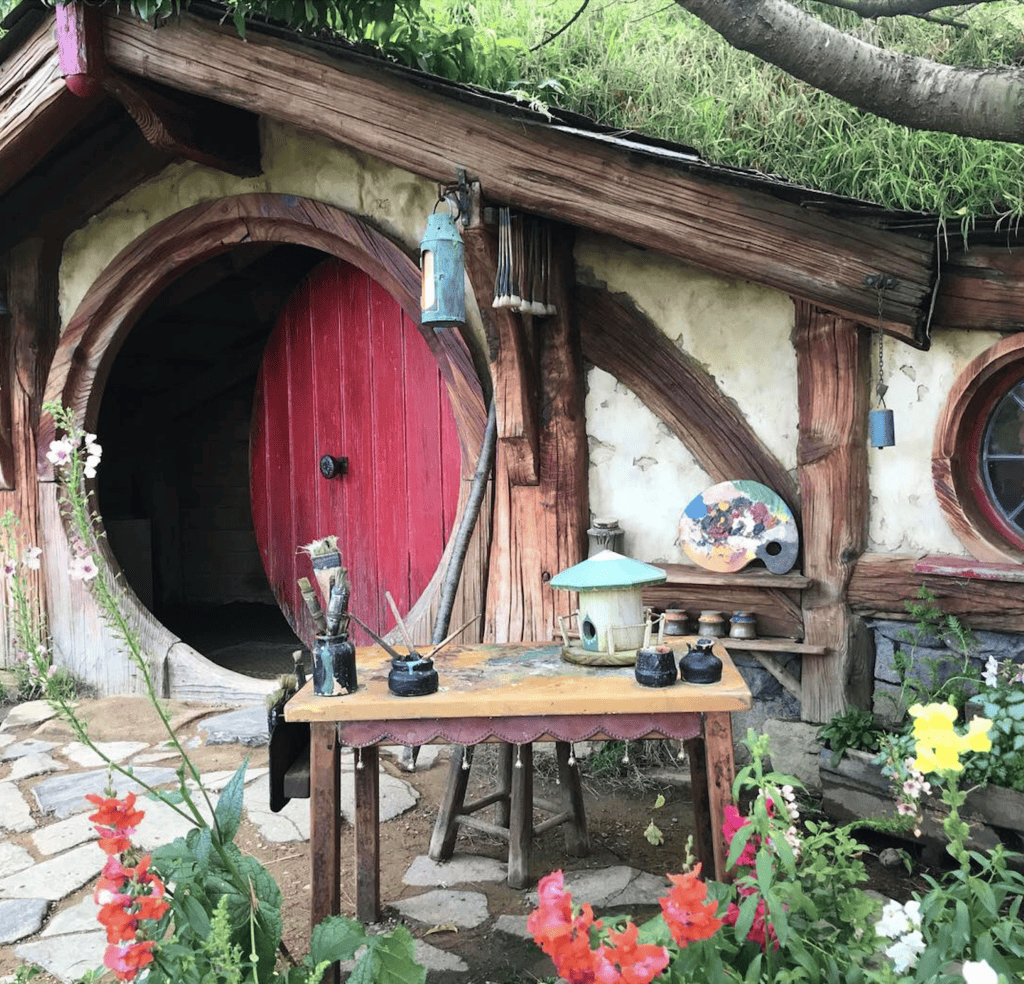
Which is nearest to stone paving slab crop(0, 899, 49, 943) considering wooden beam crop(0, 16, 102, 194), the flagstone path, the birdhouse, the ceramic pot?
the flagstone path

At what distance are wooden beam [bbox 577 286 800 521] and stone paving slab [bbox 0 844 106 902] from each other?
254 cm

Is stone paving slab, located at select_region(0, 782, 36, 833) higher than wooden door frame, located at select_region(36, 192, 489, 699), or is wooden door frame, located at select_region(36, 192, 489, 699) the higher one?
wooden door frame, located at select_region(36, 192, 489, 699)

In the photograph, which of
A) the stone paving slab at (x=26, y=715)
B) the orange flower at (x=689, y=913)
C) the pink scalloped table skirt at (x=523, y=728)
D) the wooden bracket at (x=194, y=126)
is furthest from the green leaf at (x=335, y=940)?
the wooden bracket at (x=194, y=126)

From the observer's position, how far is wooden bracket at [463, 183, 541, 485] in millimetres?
3781

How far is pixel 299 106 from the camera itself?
148 inches

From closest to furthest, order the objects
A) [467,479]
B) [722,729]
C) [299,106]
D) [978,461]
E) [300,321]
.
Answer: [722,729]
[978,461]
[299,106]
[467,479]
[300,321]

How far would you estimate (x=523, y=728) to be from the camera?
2.52 metres

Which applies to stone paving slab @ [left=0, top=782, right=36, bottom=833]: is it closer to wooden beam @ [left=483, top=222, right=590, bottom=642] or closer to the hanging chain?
wooden beam @ [left=483, top=222, right=590, bottom=642]

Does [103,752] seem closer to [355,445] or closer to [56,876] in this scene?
[56,876]

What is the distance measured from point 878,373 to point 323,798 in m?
2.30

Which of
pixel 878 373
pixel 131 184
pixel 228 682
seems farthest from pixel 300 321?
pixel 878 373

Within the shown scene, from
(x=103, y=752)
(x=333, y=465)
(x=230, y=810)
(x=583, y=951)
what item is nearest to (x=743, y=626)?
(x=230, y=810)

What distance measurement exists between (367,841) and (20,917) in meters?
1.08

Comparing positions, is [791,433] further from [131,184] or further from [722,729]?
[131,184]
